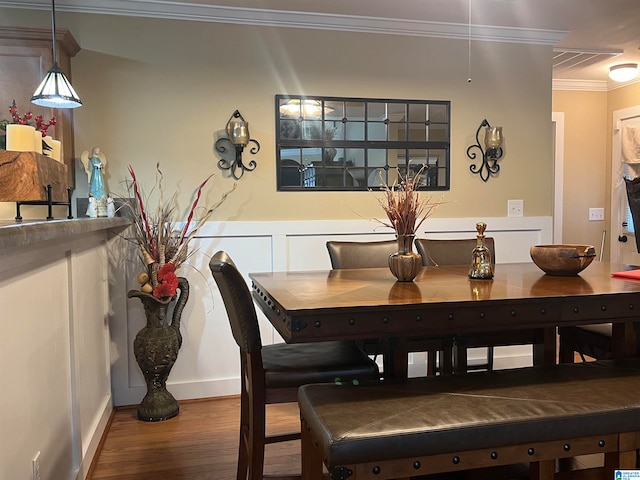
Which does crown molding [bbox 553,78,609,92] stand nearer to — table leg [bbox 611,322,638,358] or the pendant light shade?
table leg [bbox 611,322,638,358]

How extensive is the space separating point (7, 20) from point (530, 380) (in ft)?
10.6

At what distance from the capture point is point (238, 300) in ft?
5.88

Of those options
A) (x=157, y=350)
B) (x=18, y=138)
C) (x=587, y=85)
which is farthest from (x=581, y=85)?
(x=18, y=138)

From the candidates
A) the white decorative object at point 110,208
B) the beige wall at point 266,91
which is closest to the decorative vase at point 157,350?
the white decorative object at point 110,208

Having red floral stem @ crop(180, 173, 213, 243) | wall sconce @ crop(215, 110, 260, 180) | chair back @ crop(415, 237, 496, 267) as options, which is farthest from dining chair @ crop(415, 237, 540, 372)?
red floral stem @ crop(180, 173, 213, 243)

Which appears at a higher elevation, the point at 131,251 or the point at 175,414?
the point at 131,251

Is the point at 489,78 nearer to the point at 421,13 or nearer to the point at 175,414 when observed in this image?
the point at 421,13

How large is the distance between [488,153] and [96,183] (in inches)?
101

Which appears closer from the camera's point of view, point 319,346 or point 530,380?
point 530,380

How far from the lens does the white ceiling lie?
3086 millimetres

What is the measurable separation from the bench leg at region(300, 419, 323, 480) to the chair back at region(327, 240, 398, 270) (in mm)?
1197

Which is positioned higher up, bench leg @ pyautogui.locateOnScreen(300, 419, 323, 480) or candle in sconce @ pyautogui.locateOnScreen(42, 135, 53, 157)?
candle in sconce @ pyautogui.locateOnScreen(42, 135, 53, 157)

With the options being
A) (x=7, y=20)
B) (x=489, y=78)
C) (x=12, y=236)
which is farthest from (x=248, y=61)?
(x=12, y=236)

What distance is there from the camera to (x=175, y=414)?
298 cm
